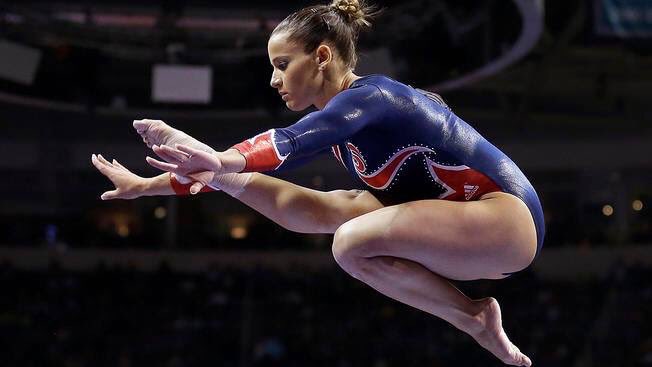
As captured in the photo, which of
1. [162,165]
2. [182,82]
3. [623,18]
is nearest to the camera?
[162,165]

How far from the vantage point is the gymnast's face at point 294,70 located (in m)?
3.20

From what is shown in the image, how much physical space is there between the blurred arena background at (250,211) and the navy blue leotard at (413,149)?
406 cm

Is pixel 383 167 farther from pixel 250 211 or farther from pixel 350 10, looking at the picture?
pixel 250 211

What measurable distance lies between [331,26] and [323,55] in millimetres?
117

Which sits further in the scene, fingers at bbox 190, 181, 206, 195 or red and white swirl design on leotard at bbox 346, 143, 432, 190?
red and white swirl design on leotard at bbox 346, 143, 432, 190

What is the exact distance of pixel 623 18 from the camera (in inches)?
→ 292

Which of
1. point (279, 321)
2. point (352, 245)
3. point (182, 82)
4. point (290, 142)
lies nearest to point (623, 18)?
point (182, 82)

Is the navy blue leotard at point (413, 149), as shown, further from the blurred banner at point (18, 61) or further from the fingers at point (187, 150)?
the blurred banner at point (18, 61)

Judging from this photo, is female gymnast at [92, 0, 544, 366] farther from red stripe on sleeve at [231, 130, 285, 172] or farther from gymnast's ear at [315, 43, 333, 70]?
red stripe on sleeve at [231, 130, 285, 172]

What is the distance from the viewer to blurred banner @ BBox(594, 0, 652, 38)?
24.1ft

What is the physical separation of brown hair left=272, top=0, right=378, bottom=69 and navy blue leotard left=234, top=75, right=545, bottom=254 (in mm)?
200

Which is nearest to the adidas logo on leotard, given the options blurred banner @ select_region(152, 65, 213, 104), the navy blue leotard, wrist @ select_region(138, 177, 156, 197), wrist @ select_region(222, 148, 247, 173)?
the navy blue leotard

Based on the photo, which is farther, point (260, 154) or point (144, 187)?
point (144, 187)

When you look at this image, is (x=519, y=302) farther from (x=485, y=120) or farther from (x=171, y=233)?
(x=171, y=233)
